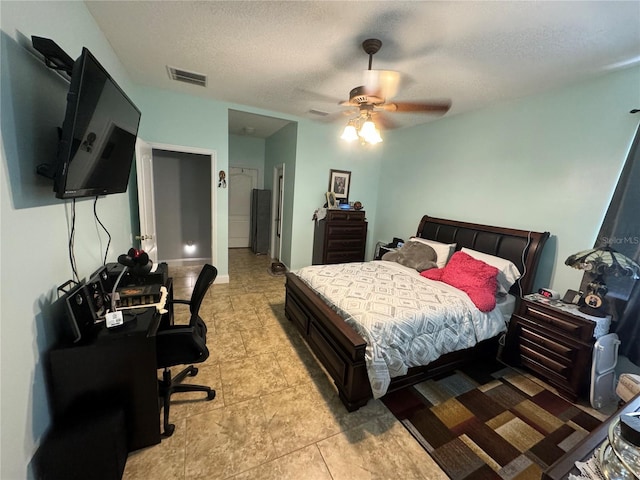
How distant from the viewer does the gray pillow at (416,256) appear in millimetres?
A: 3146

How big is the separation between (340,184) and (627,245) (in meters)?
3.51

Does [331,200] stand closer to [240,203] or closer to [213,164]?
[213,164]

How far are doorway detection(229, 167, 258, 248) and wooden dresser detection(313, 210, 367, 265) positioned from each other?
242 centimetres

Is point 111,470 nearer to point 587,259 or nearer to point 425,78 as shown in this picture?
point 587,259

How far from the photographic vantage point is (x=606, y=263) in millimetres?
1936

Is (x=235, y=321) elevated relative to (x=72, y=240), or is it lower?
lower

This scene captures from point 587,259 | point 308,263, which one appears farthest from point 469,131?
point 308,263

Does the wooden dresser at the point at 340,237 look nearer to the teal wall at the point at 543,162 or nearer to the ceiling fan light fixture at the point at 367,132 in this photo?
the teal wall at the point at 543,162

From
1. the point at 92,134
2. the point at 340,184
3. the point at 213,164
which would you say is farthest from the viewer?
the point at 340,184

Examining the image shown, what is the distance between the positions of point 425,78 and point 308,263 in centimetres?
333

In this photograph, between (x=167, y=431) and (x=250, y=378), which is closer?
(x=167, y=431)

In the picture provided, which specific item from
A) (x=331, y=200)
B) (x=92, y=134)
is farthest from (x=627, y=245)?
(x=92, y=134)

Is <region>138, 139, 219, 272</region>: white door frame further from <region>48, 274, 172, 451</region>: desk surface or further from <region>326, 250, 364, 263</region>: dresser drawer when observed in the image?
<region>48, 274, 172, 451</region>: desk surface

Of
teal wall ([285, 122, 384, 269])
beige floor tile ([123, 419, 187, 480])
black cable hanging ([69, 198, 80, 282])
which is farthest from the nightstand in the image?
black cable hanging ([69, 198, 80, 282])
